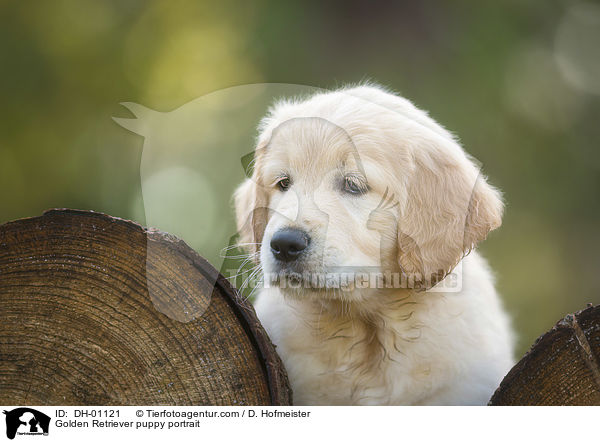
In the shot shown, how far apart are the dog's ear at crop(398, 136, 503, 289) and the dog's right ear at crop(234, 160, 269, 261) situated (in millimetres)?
672

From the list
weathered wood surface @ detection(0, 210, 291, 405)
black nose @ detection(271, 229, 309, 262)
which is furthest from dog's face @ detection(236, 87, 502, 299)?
weathered wood surface @ detection(0, 210, 291, 405)

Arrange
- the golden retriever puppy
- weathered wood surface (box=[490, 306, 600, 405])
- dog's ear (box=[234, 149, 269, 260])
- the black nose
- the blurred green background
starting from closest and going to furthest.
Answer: weathered wood surface (box=[490, 306, 600, 405])
the black nose
the golden retriever puppy
dog's ear (box=[234, 149, 269, 260])
the blurred green background

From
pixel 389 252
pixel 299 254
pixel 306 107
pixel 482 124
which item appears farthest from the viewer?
pixel 482 124

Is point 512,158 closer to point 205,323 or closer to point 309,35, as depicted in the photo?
point 309,35

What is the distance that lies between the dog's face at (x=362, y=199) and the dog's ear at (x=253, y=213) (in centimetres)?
6

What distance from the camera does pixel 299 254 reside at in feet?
7.82

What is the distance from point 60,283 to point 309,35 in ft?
6.62

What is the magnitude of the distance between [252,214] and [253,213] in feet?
0.04

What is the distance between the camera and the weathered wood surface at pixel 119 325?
2.16 m

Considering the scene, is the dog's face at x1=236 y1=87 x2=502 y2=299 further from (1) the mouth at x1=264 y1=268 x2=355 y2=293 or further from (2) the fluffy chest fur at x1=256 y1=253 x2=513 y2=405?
(2) the fluffy chest fur at x1=256 y1=253 x2=513 y2=405

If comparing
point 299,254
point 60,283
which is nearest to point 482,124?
point 299,254
